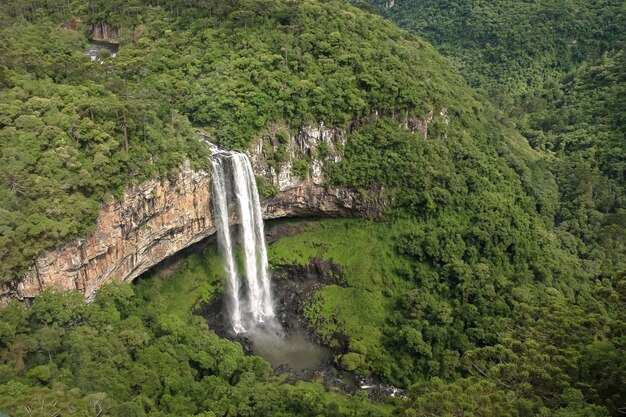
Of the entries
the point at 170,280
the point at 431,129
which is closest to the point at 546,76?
the point at 431,129

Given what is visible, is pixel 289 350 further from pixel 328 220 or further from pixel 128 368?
pixel 128 368

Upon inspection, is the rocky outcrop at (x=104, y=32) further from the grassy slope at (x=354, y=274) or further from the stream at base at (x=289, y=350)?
the stream at base at (x=289, y=350)

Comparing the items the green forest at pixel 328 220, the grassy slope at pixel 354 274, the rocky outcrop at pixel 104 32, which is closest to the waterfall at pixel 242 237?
the green forest at pixel 328 220

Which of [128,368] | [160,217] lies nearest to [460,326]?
[160,217]

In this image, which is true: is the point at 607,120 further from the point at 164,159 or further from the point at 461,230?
the point at 164,159

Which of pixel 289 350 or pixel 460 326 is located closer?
pixel 289 350

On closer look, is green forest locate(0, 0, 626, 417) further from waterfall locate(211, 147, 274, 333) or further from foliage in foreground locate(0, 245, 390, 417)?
waterfall locate(211, 147, 274, 333)

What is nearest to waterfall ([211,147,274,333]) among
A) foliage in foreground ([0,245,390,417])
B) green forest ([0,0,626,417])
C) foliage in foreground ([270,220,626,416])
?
green forest ([0,0,626,417])
